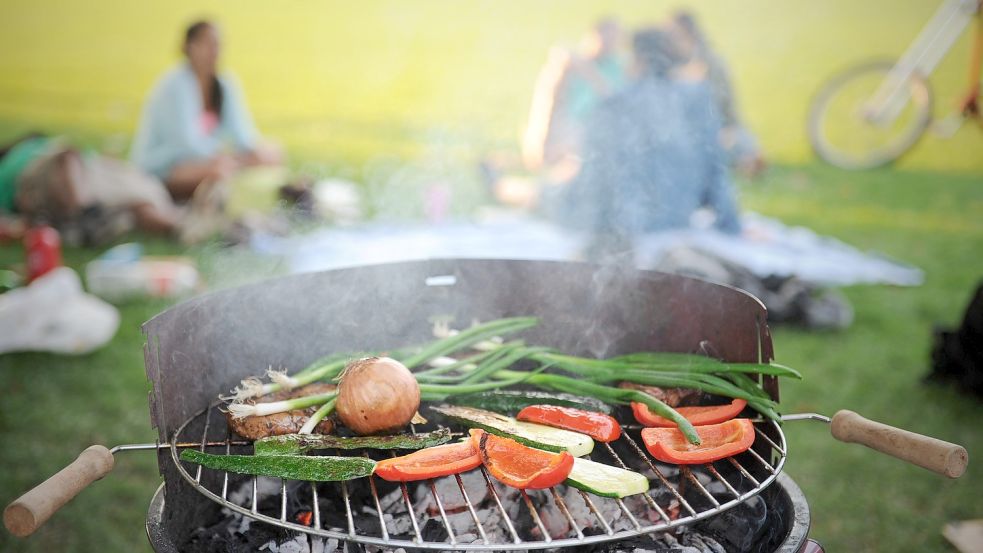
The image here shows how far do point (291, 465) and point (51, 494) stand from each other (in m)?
0.52

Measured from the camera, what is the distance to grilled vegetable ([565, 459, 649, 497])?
70.8 inches

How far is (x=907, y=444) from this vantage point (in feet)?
6.12

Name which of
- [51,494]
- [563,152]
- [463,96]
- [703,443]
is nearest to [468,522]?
[703,443]

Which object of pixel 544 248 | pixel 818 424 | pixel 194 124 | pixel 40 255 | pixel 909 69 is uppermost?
pixel 909 69

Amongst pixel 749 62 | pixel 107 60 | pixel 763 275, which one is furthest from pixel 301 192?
pixel 749 62

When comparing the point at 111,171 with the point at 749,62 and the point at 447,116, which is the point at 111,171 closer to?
the point at 447,116

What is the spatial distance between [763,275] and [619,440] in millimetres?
3969

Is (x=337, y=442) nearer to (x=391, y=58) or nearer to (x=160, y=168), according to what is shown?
(x=160, y=168)

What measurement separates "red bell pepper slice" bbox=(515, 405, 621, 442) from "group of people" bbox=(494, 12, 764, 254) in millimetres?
4332

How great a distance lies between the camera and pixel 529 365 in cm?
280

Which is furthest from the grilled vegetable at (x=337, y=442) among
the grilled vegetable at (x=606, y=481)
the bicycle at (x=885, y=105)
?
the bicycle at (x=885, y=105)

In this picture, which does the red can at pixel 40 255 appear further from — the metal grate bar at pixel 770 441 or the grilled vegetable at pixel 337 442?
the metal grate bar at pixel 770 441

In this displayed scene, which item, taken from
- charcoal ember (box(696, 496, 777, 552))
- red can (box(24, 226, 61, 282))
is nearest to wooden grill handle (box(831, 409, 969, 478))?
charcoal ember (box(696, 496, 777, 552))

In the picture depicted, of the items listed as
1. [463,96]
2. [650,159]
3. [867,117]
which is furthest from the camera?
[463,96]
